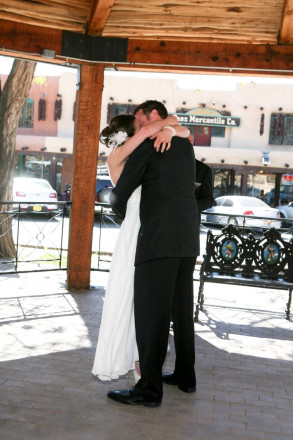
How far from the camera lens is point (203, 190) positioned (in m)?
4.62

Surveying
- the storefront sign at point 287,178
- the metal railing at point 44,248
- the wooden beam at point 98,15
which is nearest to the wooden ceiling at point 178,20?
the wooden beam at point 98,15

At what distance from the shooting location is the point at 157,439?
3312 mm

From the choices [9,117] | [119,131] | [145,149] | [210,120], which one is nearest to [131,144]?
[145,149]

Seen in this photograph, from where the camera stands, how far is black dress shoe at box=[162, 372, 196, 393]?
13.4ft

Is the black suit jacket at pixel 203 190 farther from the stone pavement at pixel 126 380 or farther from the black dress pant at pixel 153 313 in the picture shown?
the stone pavement at pixel 126 380

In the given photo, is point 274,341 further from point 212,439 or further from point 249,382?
point 212,439

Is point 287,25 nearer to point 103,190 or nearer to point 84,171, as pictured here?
point 84,171

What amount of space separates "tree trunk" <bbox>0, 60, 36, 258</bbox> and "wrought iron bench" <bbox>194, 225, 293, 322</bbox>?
14.8 feet

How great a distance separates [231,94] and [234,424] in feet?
84.3

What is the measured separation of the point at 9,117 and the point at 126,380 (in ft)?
22.2

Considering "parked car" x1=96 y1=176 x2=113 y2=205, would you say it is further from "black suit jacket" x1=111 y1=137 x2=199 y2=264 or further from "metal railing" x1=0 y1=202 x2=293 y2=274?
"black suit jacket" x1=111 y1=137 x2=199 y2=264

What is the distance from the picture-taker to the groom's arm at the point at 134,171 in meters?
3.63

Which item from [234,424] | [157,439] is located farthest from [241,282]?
[157,439]

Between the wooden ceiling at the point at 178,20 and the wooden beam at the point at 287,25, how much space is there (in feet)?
0.04
